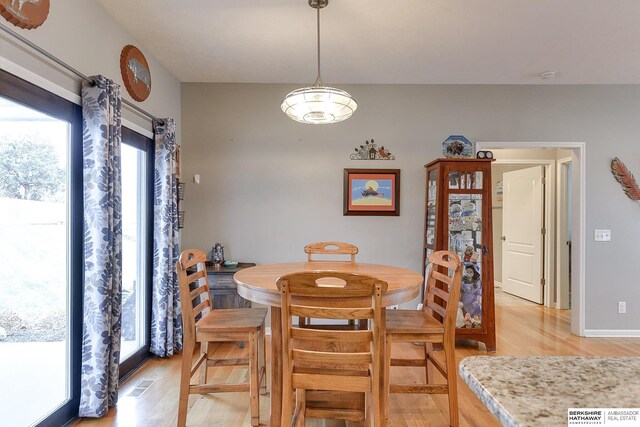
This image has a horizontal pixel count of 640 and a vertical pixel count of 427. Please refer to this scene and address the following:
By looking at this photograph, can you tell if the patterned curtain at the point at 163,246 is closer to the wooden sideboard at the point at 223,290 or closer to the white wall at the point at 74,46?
the white wall at the point at 74,46

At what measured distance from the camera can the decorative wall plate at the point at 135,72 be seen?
2615 mm

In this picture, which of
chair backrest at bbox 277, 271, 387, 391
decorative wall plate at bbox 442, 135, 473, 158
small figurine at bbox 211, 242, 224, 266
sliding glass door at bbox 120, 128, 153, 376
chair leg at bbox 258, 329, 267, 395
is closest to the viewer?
chair backrest at bbox 277, 271, 387, 391

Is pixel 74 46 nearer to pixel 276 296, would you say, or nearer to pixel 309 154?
pixel 276 296

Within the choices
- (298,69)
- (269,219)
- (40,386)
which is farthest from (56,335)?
(298,69)

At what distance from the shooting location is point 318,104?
2.09 metres

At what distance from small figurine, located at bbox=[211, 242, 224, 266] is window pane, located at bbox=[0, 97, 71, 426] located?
5.02 ft

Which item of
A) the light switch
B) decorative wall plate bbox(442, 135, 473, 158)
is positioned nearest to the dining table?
decorative wall plate bbox(442, 135, 473, 158)

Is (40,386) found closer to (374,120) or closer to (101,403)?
(101,403)

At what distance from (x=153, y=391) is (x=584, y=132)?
476 cm

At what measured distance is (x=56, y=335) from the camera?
204cm

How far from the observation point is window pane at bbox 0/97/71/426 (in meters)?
1.72

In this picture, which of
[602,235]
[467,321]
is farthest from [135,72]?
[602,235]

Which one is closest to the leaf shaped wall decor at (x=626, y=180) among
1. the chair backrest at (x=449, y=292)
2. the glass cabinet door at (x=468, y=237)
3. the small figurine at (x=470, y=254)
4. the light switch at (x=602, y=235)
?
the light switch at (x=602, y=235)

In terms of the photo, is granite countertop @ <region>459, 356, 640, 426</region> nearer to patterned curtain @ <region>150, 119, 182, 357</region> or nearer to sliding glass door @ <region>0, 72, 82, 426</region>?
sliding glass door @ <region>0, 72, 82, 426</region>
